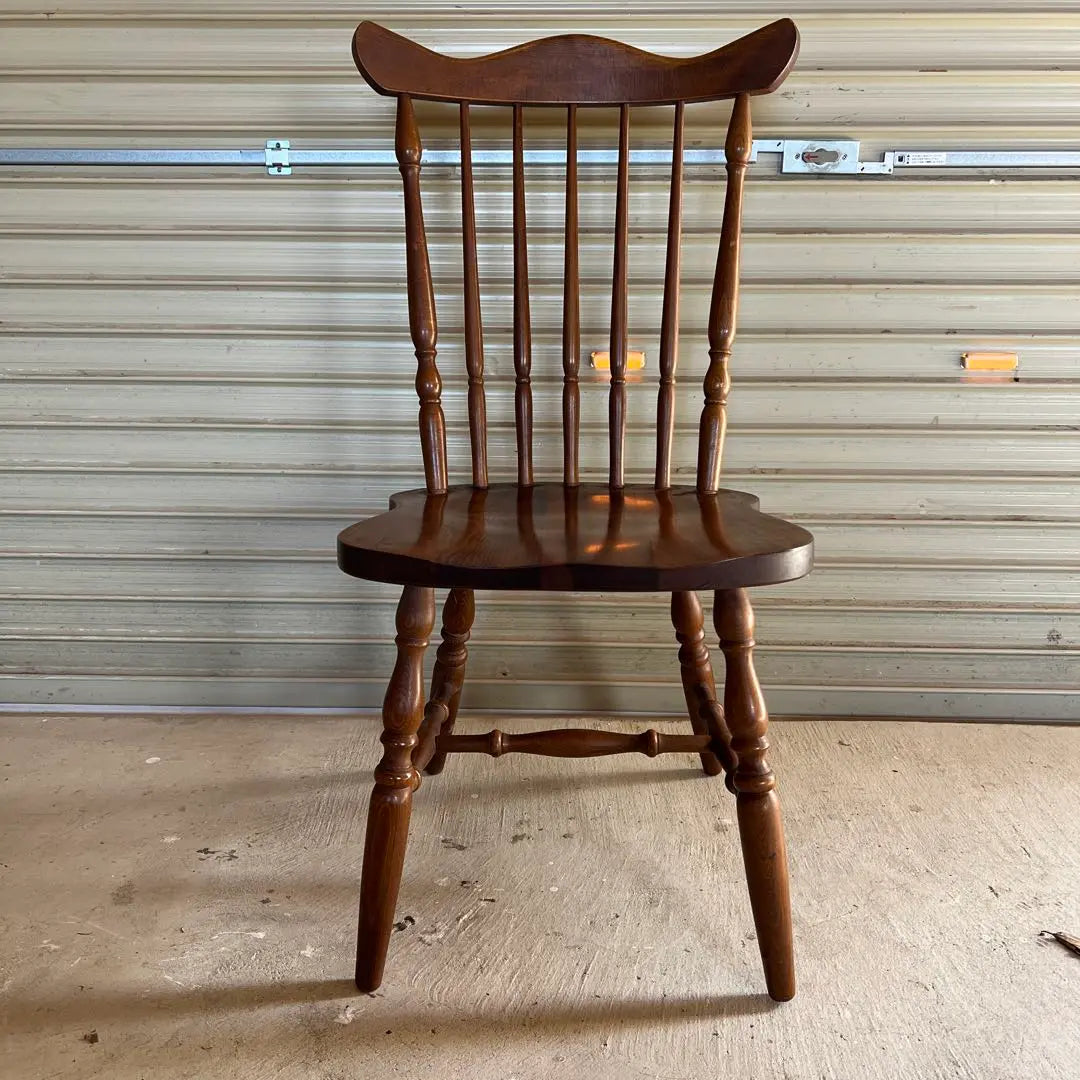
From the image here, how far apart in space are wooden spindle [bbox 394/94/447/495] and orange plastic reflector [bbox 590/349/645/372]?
346 millimetres

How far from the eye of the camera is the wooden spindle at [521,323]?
4.16 ft

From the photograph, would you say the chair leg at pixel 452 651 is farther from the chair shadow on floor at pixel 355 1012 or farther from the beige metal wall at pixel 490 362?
the chair shadow on floor at pixel 355 1012

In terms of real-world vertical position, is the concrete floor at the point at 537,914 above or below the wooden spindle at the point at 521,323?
below

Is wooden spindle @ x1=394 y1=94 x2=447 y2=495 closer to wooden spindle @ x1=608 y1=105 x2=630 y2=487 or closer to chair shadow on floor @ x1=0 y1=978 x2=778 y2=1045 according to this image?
wooden spindle @ x1=608 y1=105 x2=630 y2=487

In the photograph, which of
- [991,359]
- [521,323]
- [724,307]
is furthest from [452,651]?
[991,359]

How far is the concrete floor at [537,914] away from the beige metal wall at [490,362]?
0.62ft

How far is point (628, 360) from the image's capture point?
4.96ft

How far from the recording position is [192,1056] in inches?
35.2

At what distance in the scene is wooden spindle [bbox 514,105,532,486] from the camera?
4.16 ft

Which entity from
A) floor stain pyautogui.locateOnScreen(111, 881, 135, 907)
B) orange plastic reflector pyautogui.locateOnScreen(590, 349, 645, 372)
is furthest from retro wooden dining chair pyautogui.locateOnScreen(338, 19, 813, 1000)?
floor stain pyautogui.locateOnScreen(111, 881, 135, 907)

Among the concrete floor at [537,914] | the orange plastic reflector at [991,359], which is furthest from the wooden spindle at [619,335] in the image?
the orange plastic reflector at [991,359]

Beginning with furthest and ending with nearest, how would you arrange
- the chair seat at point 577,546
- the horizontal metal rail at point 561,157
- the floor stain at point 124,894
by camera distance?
1. the horizontal metal rail at point 561,157
2. the floor stain at point 124,894
3. the chair seat at point 577,546

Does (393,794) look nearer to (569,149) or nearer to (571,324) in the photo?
(571,324)

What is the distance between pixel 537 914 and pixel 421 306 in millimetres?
834
